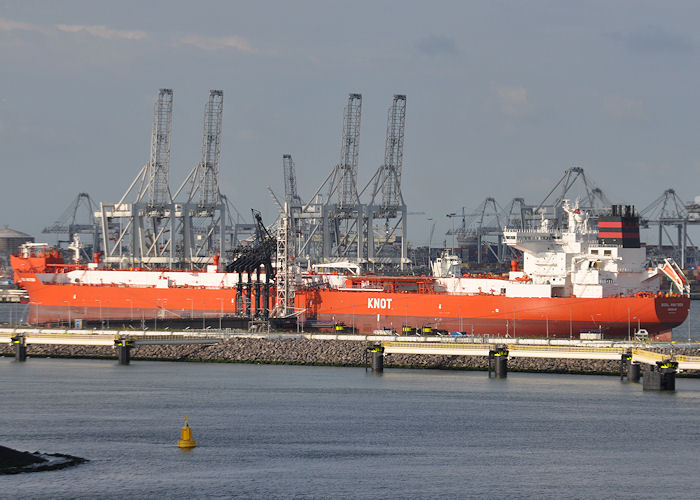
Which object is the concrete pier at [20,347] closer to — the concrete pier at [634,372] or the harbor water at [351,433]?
the harbor water at [351,433]

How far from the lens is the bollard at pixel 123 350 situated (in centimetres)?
5831

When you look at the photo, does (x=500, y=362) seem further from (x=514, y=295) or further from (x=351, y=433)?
(x=514, y=295)

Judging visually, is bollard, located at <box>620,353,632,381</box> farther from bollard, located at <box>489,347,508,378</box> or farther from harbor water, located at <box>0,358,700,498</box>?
bollard, located at <box>489,347,508,378</box>

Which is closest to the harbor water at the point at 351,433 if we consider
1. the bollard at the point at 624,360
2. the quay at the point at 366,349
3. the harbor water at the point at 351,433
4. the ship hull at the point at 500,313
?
the harbor water at the point at 351,433

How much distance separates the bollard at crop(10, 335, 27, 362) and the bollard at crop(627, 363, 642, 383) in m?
31.4

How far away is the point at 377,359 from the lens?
54188 millimetres

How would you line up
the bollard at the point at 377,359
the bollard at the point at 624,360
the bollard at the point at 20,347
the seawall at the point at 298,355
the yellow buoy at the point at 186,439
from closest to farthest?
the yellow buoy at the point at 186,439
the bollard at the point at 624,360
the bollard at the point at 377,359
the seawall at the point at 298,355
the bollard at the point at 20,347

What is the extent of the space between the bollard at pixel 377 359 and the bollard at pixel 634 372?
1148 cm

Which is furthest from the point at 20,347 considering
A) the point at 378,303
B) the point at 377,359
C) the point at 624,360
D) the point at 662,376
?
the point at 662,376

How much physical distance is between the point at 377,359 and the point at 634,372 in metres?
11.9

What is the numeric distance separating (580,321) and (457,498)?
130 ft

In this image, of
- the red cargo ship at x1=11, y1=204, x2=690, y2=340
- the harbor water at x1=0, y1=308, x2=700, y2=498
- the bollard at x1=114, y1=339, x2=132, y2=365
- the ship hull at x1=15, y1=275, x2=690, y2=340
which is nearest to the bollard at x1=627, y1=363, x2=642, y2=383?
the harbor water at x1=0, y1=308, x2=700, y2=498

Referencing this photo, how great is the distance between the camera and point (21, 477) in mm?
30938

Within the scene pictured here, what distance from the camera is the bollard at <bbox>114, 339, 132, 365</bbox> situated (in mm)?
58312
